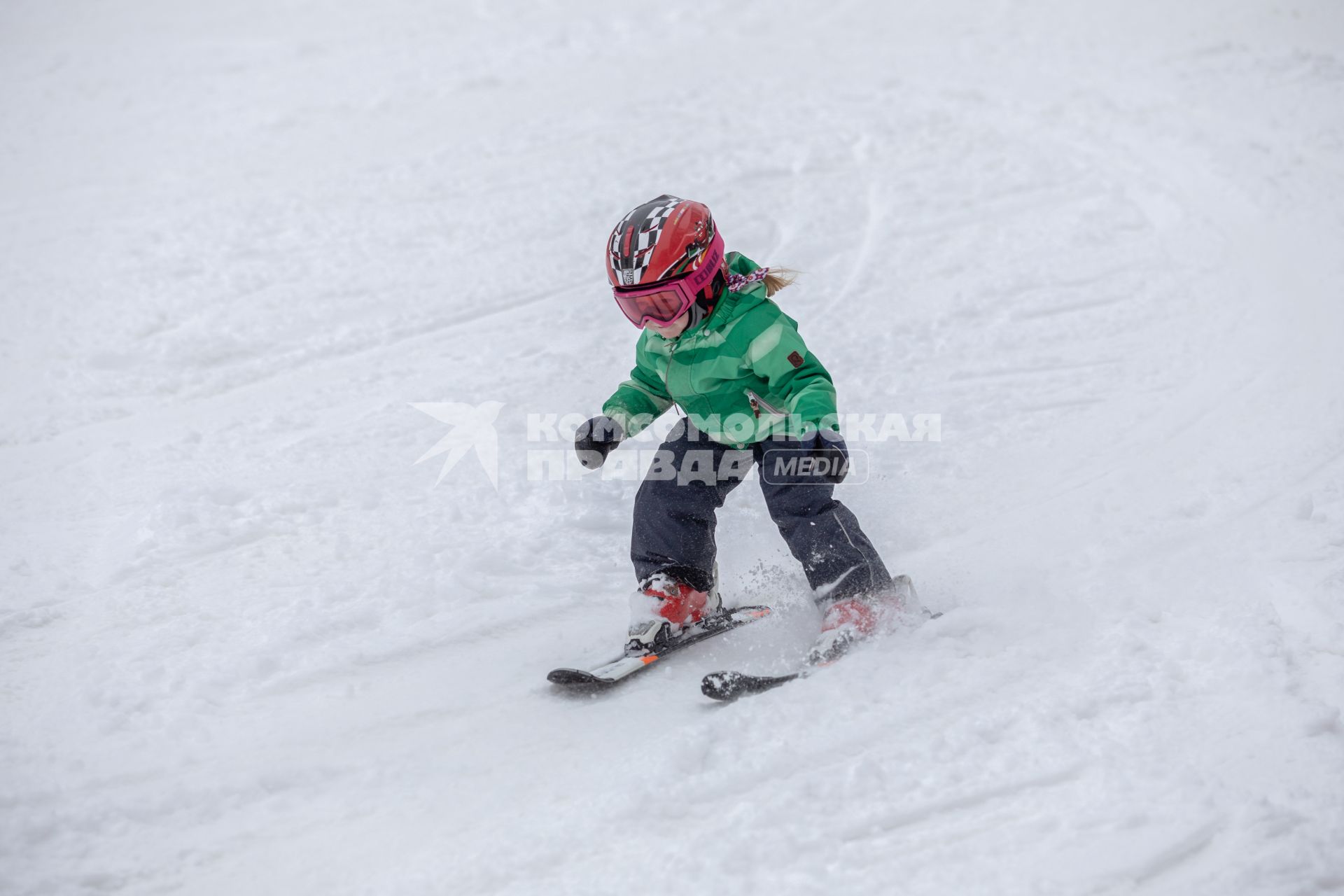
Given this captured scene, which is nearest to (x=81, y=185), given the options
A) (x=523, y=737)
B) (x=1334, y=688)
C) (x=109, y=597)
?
(x=109, y=597)

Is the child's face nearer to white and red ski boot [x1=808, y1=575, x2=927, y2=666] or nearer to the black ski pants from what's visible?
the black ski pants

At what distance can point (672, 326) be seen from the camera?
11.0 feet

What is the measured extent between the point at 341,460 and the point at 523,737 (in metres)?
2.02

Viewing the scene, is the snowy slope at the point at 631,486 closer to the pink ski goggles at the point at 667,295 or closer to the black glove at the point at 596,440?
the black glove at the point at 596,440

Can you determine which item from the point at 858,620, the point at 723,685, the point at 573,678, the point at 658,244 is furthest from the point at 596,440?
the point at 858,620

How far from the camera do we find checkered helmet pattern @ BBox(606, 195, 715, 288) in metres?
3.25

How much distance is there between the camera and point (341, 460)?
4.59 m

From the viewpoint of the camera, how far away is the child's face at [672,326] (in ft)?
10.9

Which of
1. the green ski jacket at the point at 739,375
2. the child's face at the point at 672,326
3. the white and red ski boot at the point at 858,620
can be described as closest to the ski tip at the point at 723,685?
the white and red ski boot at the point at 858,620

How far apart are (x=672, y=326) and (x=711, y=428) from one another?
43cm

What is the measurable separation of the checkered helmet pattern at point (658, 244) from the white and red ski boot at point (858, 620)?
1271 millimetres

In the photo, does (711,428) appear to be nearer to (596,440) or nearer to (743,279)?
(596,440)

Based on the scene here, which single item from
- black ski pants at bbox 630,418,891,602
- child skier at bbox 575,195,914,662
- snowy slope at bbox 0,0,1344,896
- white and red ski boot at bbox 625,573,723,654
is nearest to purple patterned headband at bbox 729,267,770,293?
Result: child skier at bbox 575,195,914,662

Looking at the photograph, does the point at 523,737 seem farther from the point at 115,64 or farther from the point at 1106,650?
the point at 115,64
